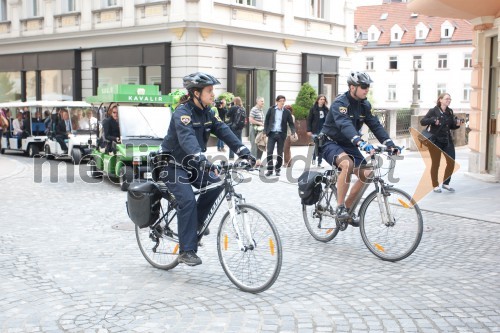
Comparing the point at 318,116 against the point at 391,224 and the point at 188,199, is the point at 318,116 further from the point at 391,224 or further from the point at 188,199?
the point at 188,199

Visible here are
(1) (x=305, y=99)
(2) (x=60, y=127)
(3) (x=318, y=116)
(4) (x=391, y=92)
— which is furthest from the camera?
(4) (x=391, y=92)

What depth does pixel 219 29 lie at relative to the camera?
24188 mm

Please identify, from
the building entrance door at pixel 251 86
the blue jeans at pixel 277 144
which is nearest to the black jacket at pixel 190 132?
the blue jeans at pixel 277 144

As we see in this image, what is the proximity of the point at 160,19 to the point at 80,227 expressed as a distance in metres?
17.2

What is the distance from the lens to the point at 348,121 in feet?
23.1

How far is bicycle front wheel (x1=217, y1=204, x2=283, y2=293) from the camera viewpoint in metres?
5.32

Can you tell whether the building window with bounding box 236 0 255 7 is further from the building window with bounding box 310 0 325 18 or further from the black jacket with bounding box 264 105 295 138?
the black jacket with bounding box 264 105 295 138

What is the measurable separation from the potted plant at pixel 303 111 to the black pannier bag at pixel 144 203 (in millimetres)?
17670

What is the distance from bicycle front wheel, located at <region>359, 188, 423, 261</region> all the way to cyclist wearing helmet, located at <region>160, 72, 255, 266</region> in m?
1.79

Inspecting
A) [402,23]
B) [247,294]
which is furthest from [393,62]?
[247,294]

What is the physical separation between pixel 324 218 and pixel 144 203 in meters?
2.38

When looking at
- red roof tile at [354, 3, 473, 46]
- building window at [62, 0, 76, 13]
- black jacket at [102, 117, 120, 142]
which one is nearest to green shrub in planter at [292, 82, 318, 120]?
building window at [62, 0, 76, 13]

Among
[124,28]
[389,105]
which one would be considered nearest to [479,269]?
[124,28]

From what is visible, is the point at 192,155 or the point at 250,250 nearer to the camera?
the point at 250,250
